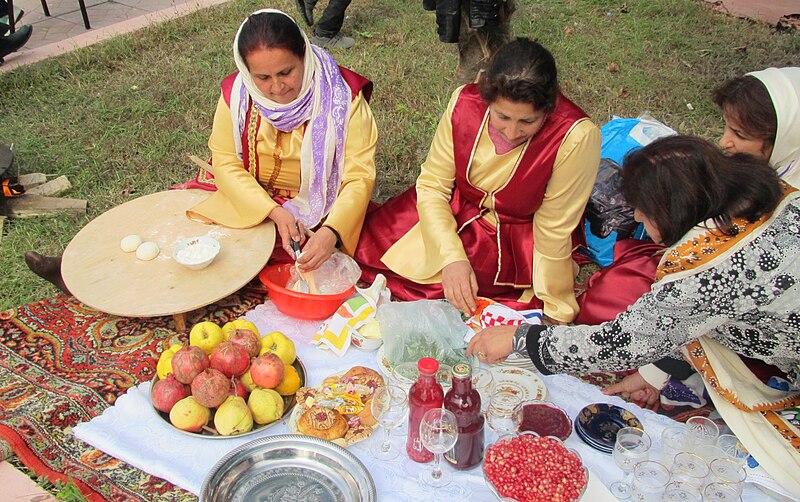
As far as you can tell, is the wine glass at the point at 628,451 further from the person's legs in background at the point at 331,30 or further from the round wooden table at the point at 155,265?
the person's legs in background at the point at 331,30

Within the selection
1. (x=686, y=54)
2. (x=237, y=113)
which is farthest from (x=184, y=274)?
(x=686, y=54)

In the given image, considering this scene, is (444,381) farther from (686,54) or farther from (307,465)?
(686,54)

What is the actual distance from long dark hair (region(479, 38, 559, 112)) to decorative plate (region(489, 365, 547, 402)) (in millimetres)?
1047

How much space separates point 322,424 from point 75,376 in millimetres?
1308

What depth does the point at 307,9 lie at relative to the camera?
6.68 meters

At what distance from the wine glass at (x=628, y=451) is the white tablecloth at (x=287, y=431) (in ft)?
0.22

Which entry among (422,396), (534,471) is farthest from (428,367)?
(534,471)

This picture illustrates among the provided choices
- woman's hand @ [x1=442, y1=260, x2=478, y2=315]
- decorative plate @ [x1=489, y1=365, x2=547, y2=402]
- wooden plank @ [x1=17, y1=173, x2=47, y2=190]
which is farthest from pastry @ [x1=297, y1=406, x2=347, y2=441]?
wooden plank @ [x1=17, y1=173, x2=47, y2=190]

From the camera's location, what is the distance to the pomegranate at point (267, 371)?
2.43 metres

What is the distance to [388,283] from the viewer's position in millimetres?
3451

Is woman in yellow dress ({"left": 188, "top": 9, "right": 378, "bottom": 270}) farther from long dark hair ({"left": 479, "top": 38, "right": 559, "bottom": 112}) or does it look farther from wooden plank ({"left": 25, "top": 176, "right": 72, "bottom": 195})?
wooden plank ({"left": 25, "top": 176, "right": 72, "bottom": 195})

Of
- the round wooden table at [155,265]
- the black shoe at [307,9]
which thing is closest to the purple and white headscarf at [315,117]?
the round wooden table at [155,265]

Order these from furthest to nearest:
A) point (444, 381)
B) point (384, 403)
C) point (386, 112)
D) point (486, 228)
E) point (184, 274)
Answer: point (386, 112)
point (486, 228)
point (184, 274)
point (444, 381)
point (384, 403)

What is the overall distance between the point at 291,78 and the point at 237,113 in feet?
1.36
